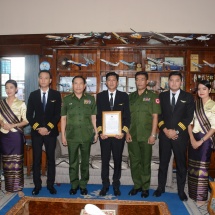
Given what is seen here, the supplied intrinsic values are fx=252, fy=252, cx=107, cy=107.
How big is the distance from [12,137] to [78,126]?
2.81ft

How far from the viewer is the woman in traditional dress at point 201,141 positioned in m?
2.97

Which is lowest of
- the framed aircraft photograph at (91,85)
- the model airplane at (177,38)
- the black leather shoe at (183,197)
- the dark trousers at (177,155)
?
the black leather shoe at (183,197)

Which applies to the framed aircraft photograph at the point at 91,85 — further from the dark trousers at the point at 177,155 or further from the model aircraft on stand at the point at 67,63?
the dark trousers at the point at 177,155

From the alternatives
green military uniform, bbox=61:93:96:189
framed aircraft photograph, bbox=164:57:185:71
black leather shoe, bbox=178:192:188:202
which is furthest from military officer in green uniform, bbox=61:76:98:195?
framed aircraft photograph, bbox=164:57:185:71

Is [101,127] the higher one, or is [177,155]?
[101,127]

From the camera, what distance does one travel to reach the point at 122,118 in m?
3.23

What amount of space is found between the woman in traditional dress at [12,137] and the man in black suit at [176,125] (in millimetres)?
1789

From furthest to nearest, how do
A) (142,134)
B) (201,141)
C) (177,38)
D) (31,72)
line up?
(31,72), (177,38), (142,134), (201,141)

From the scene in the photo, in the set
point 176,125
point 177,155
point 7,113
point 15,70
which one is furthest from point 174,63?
point 15,70

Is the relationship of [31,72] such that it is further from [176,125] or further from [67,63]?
[176,125]

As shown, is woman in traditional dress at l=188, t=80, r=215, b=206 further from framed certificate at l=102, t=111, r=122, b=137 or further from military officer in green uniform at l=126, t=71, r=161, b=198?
framed certificate at l=102, t=111, r=122, b=137

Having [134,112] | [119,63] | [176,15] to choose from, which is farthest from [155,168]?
[176,15]

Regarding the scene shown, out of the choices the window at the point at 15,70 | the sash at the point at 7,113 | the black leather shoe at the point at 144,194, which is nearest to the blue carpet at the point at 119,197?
the black leather shoe at the point at 144,194

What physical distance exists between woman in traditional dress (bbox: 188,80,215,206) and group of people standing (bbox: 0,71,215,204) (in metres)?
0.02
